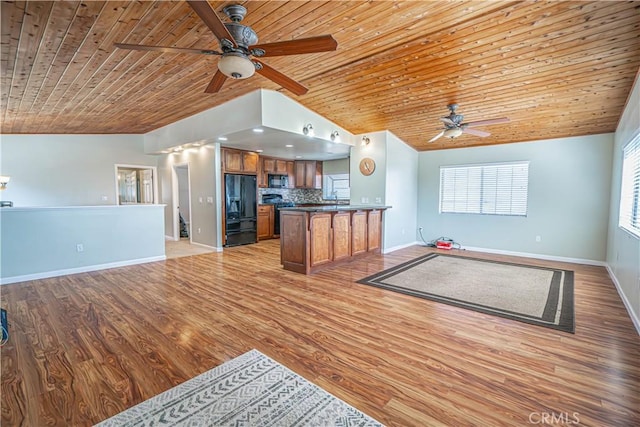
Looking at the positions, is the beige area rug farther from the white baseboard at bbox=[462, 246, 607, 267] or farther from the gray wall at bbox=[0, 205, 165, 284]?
the gray wall at bbox=[0, 205, 165, 284]

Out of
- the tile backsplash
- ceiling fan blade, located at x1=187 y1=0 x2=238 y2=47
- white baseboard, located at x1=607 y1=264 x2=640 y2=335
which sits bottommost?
white baseboard, located at x1=607 y1=264 x2=640 y2=335

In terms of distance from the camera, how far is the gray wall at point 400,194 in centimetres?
585

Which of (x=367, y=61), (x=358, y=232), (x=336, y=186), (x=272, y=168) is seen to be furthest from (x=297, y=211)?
(x=336, y=186)

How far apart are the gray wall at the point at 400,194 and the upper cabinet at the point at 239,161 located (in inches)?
125

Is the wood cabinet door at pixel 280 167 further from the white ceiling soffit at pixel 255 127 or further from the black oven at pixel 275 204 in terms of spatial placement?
the white ceiling soffit at pixel 255 127

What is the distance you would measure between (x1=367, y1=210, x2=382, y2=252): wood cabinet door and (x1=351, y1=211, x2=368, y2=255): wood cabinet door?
0.45 feet

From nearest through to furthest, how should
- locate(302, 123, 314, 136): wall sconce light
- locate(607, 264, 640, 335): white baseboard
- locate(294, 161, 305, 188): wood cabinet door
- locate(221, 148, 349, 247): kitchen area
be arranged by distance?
locate(607, 264, 640, 335): white baseboard → locate(302, 123, 314, 136): wall sconce light → locate(221, 148, 349, 247): kitchen area → locate(294, 161, 305, 188): wood cabinet door

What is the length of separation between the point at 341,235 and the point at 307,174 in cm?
385

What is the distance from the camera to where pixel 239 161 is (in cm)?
654

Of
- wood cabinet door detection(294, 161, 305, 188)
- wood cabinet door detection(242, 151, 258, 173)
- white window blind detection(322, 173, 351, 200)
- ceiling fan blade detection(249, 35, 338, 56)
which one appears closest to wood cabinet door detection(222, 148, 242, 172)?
wood cabinet door detection(242, 151, 258, 173)

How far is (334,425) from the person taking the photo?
147 cm

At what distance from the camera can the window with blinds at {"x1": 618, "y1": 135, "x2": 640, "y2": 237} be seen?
298 cm

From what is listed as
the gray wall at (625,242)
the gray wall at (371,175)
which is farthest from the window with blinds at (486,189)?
the gray wall at (371,175)

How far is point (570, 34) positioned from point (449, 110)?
5.73 feet
